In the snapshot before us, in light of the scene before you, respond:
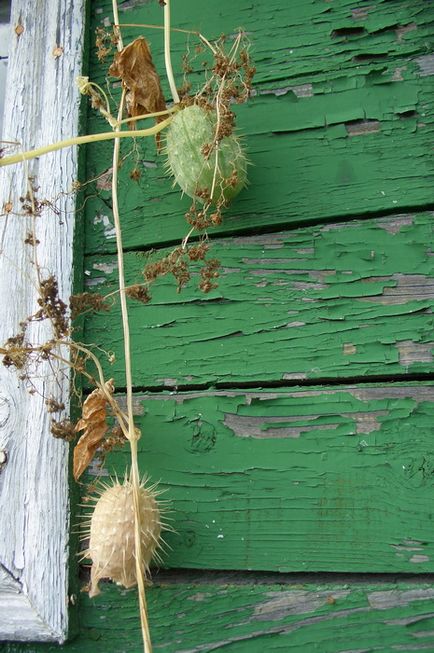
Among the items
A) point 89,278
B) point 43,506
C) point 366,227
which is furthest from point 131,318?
point 366,227

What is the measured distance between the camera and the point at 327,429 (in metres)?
1.59

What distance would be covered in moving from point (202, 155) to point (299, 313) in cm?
39

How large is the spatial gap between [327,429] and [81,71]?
1.11m

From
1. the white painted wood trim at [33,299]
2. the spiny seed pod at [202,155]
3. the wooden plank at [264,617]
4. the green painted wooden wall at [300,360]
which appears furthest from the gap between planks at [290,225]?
the wooden plank at [264,617]

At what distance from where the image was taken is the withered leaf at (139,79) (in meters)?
1.62

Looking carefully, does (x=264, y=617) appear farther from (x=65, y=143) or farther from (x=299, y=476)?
(x=65, y=143)

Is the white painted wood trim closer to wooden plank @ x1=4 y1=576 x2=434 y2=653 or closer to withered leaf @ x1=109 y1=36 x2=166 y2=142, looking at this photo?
wooden plank @ x1=4 y1=576 x2=434 y2=653

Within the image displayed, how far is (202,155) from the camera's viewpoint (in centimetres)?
158

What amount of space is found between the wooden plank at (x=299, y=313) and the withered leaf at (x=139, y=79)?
34cm

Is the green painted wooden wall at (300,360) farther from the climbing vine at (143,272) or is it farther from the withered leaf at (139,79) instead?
the withered leaf at (139,79)

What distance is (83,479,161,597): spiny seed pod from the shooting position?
1.43 m

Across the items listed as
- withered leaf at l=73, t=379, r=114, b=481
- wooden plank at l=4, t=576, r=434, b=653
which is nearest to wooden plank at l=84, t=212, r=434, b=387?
withered leaf at l=73, t=379, r=114, b=481

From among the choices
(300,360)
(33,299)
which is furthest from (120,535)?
(33,299)

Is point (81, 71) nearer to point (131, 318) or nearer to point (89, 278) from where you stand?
point (89, 278)
